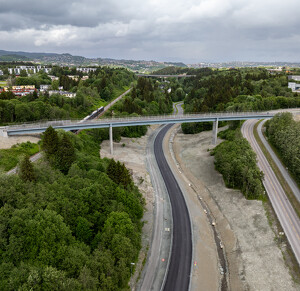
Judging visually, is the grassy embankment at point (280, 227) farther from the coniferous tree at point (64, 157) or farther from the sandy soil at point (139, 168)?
the coniferous tree at point (64, 157)

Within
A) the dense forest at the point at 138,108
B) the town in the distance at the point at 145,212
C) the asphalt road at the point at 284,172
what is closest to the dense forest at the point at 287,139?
the town in the distance at the point at 145,212

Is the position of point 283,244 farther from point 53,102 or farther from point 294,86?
point 294,86

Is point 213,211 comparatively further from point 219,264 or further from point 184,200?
point 219,264

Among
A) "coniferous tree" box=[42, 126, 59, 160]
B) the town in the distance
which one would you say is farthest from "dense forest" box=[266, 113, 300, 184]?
"coniferous tree" box=[42, 126, 59, 160]

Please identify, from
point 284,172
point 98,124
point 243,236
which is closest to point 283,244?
point 243,236

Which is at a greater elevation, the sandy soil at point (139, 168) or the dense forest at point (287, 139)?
the dense forest at point (287, 139)
